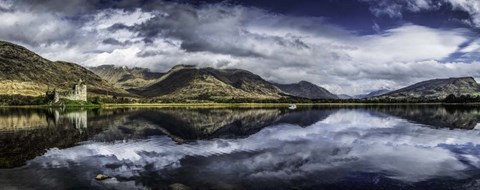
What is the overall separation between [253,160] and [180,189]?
18.6m

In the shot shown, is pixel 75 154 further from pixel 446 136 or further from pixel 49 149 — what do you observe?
pixel 446 136

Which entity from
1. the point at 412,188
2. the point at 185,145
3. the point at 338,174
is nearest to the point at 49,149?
the point at 185,145

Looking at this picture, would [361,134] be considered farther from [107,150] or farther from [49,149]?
[49,149]

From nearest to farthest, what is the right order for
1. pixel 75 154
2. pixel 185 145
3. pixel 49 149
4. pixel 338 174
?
pixel 338 174
pixel 75 154
pixel 49 149
pixel 185 145

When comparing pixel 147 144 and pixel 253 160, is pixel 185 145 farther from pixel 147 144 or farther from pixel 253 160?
pixel 253 160

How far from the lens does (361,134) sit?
298 feet

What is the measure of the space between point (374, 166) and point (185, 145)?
32187 millimetres

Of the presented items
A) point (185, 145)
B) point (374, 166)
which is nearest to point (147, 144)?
point (185, 145)

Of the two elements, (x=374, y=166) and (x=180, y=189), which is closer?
(x=180, y=189)

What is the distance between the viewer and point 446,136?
85.9 metres

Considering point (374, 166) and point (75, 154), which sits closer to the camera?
point (374, 166)

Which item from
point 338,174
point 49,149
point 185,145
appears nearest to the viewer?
point 338,174

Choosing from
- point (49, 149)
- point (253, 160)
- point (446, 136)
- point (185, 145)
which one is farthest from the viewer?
point (446, 136)

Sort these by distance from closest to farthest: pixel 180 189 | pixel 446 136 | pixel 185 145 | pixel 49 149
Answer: pixel 180 189
pixel 49 149
pixel 185 145
pixel 446 136
